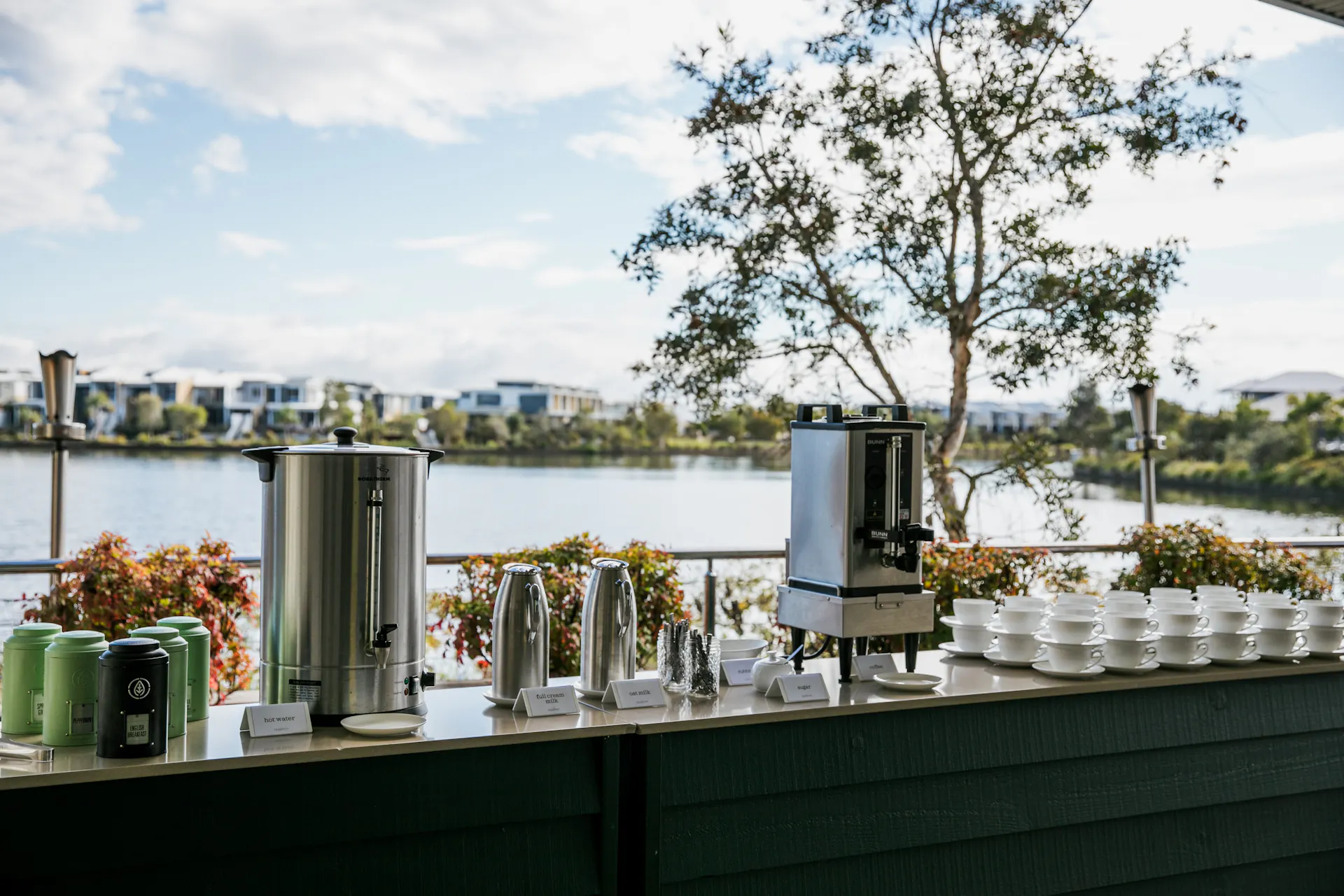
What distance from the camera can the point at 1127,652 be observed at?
2.41m

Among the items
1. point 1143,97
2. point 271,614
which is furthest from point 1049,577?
point 271,614

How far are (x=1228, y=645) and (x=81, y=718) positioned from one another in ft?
7.64

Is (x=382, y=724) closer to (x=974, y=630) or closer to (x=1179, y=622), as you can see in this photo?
(x=974, y=630)

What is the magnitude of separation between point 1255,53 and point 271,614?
7.07 m

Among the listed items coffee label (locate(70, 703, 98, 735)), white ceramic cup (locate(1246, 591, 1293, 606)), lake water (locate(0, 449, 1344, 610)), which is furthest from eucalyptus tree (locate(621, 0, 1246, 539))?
coffee label (locate(70, 703, 98, 735))

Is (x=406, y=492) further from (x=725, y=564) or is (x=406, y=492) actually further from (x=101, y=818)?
(x=725, y=564)

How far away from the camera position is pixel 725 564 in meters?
5.10

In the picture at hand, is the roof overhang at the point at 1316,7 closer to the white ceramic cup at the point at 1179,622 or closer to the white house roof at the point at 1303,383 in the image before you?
the white ceramic cup at the point at 1179,622

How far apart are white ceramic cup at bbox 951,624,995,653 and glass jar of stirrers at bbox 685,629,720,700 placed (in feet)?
2.47

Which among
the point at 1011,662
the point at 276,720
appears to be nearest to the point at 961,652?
the point at 1011,662

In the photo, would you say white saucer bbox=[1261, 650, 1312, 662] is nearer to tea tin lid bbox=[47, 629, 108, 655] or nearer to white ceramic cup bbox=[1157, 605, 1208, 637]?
white ceramic cup bbox=[1157, 605, 1208, 637]

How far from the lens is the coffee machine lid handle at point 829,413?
7.93 feet

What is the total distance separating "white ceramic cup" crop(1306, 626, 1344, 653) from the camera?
8.63 feet

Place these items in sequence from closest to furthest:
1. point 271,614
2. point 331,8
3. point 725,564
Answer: point 271,614
point 725,564
point 331,8
